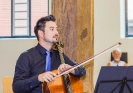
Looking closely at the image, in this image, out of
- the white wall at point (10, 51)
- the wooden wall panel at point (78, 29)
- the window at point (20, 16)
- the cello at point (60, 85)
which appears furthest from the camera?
the window at point (20, 16)

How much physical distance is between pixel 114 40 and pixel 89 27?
276cm

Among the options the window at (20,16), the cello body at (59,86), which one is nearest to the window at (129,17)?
the window at (20,16)

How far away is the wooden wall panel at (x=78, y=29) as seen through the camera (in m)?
2.97

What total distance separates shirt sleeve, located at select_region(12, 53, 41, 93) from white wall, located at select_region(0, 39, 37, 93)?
3.23 meters

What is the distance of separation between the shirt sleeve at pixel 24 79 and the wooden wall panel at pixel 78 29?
59cm

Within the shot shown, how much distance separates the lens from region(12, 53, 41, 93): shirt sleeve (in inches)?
93.7

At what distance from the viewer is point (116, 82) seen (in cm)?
226

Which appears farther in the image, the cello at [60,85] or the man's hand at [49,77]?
the cello at [60,85]

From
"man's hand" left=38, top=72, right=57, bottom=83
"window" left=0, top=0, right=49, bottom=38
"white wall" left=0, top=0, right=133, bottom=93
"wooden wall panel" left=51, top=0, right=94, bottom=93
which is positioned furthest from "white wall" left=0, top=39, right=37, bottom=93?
"man's hand" left=38, top=72, right=57, bottom=83

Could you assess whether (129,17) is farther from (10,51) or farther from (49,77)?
(49,77)

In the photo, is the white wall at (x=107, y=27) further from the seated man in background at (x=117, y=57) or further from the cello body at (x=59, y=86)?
the cello body at (x=59, y=86)

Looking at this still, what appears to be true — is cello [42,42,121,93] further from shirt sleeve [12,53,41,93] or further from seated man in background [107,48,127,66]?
seated man in background [107,48,127,66]

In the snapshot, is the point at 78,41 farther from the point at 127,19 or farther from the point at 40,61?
the point at 127,19

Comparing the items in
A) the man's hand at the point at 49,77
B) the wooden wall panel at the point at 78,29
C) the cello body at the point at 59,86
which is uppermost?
the wooden wall panel at the point at 78,29
